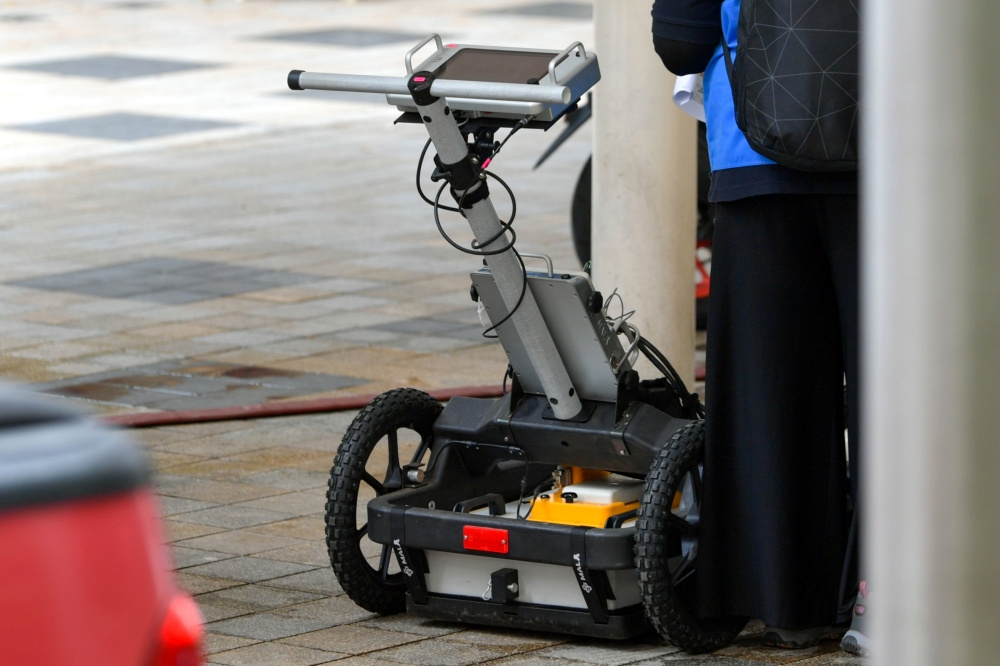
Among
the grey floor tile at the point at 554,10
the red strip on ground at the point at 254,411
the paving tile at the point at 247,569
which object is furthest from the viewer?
the grey floor tile at the point at 554,10

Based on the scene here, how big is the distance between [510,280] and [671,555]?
2.40 ft

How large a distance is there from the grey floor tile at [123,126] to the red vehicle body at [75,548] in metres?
13.8

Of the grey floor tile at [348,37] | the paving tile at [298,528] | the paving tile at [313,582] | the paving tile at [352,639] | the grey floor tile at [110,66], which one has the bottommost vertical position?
the paving tile at [352,639]

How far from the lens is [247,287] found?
Answer: 9.41 meters

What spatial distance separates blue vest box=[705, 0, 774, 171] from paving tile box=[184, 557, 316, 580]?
5.54 feet

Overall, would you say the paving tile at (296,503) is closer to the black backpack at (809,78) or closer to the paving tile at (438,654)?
the paving tile at (438,654)

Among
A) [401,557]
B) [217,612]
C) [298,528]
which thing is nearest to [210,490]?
[298,528]

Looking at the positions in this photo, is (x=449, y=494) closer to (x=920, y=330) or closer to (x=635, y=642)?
(x=635, y=642)

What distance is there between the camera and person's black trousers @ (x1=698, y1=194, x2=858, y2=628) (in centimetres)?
386

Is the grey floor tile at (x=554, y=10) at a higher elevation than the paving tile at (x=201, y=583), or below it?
higher

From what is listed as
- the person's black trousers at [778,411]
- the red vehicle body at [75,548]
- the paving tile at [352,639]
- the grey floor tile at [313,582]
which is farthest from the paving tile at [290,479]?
the red vehicle body at [75,548]

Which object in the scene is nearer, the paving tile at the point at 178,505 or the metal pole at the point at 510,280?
the metal pole at the point at 510,280

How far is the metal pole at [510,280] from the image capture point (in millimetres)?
3773

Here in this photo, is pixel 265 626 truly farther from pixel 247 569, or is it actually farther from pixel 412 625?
pixel 247 569
